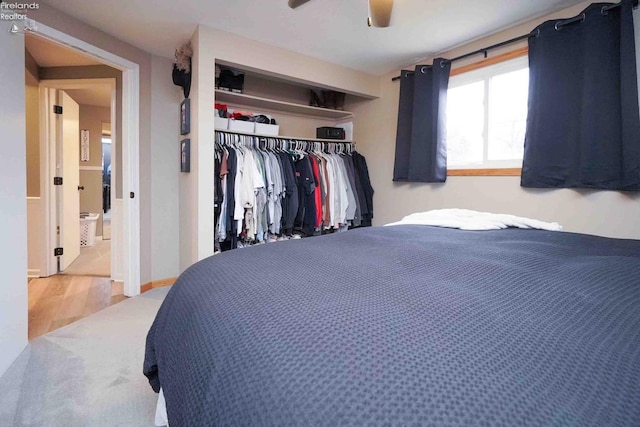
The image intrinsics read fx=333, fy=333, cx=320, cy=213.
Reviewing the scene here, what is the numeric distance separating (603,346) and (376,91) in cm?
336

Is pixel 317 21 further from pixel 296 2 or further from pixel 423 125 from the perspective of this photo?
pixel 423 125

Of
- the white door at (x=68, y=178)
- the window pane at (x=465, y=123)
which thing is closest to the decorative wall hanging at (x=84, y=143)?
the white door at (x=68, y=178)

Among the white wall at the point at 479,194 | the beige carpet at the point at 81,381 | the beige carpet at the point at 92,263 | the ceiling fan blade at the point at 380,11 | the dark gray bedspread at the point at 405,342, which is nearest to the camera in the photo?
the dark gray bedspread at the point at 405,342

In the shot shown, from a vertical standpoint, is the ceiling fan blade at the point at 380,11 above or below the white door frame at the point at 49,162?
above

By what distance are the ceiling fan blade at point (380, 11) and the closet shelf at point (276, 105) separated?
146 centimetres

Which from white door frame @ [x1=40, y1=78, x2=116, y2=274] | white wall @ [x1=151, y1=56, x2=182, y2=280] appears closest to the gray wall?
white wall @ [x1=151, y1=56, x2=182, y2=280]

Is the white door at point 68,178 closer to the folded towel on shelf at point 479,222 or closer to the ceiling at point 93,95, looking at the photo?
the ceiling at point 93,95

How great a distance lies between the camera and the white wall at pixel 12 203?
5.57ft

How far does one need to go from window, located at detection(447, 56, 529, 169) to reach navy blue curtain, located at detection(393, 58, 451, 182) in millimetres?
109

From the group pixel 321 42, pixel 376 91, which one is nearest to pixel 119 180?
pixel 321 42

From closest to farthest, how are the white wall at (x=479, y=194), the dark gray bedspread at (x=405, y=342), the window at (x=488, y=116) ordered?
the dark gray bedspread at (x=405, y=342) < the white wall at (x=479, y=194) < the window at (x=488, y=116)

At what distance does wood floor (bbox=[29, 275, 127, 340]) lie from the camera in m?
2.40

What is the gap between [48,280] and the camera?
3.37 metres

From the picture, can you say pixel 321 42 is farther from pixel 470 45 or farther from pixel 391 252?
pixel 391 252
